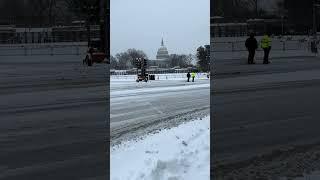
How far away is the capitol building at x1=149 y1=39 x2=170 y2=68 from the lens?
7816 mm

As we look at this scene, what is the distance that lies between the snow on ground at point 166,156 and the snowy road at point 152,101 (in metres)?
0.70

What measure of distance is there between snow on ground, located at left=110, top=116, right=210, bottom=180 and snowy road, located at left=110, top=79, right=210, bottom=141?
0.70m

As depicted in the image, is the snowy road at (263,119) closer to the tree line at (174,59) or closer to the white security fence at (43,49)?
the white security fence at (43,49)

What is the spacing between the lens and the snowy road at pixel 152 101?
7805 mm

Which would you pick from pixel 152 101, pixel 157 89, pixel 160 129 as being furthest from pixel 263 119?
pixel 157 89

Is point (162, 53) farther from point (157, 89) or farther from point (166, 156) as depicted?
point (166, 156)

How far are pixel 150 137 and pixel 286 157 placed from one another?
2.75m

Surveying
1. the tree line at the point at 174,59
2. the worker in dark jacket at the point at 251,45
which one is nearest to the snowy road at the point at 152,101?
the tree line at the point at 174,59

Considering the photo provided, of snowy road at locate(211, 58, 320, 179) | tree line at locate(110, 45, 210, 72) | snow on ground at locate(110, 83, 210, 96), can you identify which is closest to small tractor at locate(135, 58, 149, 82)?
tree line at locate(110, 45, 210, 72)

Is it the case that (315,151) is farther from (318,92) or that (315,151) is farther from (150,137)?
(150,137)

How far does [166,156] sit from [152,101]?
2869 mm

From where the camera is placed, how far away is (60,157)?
4.66 metres

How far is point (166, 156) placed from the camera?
6309mm

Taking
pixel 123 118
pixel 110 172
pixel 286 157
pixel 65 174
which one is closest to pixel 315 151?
pixel 286 157
